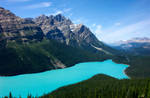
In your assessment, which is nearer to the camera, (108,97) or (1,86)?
(108,97)

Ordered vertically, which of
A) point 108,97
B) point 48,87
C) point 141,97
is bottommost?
point 48,87

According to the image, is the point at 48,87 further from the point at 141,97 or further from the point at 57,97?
the point at 141,97

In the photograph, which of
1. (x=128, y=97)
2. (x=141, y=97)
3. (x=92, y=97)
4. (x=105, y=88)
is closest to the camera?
(x=141, y=97)

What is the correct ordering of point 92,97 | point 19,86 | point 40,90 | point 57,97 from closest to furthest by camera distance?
point 92,97
point 57,97
point 40,90
point 19,86

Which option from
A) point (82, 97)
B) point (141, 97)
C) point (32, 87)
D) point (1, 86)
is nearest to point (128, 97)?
point (141, 97)

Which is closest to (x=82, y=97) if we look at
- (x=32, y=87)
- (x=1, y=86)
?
(x=32, y=87)

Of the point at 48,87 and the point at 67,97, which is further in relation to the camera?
the point at 48,87

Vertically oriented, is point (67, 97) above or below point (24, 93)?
above

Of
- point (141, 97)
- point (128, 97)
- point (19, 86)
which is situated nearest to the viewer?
point (141, 97)

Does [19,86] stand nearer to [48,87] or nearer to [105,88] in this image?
[48,87]
